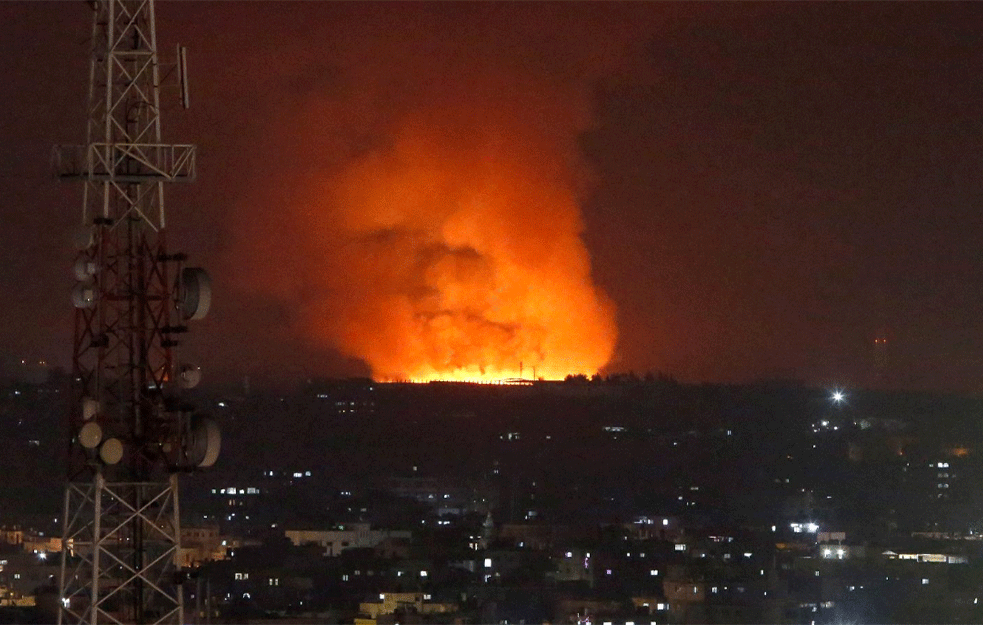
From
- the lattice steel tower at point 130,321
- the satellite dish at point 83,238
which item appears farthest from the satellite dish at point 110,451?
the satellite dish at point 83,238

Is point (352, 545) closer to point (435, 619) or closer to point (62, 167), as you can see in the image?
point (435, 619)

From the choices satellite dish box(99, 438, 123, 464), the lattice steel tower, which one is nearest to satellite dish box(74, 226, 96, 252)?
the lattice steel tower

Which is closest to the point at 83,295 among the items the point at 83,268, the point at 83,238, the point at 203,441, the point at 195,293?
the point at 83,268

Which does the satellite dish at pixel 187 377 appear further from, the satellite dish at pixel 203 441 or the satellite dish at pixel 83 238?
the satellite dish at pixel 83 238

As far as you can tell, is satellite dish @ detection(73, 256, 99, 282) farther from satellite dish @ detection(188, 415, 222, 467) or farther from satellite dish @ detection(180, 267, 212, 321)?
satellite dish @ detection(188, 415, 222, 467)

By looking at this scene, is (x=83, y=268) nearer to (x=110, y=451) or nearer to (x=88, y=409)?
(x=88, y=409)

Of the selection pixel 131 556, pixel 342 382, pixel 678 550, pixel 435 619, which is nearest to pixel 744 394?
pixel 342 382
